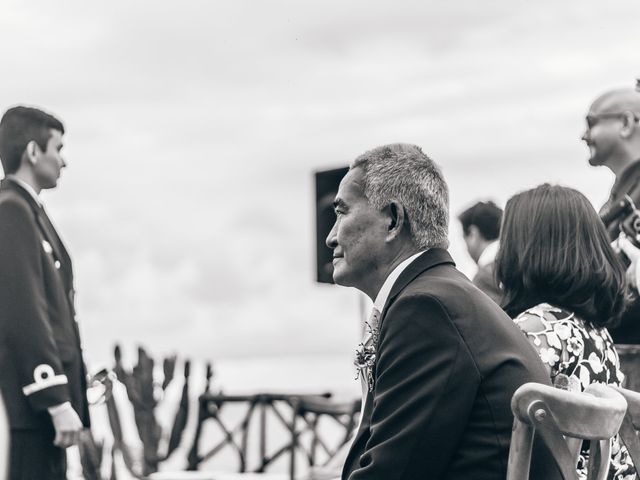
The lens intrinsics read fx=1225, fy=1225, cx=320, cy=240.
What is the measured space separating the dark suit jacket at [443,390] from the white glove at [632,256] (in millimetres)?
1311

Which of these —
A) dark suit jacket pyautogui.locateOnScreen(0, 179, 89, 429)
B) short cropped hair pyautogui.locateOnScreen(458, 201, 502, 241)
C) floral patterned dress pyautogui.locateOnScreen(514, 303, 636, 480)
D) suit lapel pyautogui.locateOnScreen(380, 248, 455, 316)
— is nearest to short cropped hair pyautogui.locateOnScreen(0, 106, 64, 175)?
dark suit jacket pyautogui.locateOnScreen(0, 179, 89, 429)

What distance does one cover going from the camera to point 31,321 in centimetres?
356

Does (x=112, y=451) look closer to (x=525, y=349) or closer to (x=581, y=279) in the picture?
(x=581, y=279)

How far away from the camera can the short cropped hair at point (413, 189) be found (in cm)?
233

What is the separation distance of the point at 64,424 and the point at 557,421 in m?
2.03

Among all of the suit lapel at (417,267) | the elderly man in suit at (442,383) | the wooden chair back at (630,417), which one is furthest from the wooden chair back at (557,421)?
the suit lapel at (417,267)

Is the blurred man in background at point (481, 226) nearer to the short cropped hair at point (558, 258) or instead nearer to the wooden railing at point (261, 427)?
the wooden railing at point (261, 427)

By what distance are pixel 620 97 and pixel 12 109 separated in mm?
1878

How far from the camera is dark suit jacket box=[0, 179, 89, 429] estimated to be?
3.56 metres

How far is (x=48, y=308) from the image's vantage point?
3645mm

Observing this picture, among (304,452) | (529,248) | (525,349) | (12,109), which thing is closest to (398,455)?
(525,349)

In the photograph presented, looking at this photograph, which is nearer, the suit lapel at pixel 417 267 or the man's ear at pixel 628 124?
the suit lapel at pixel 417 267

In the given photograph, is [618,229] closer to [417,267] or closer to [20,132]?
[417,267]

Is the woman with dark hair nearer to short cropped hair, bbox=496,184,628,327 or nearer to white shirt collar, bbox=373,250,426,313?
short cropped hair, bbox=496,184,628,327
